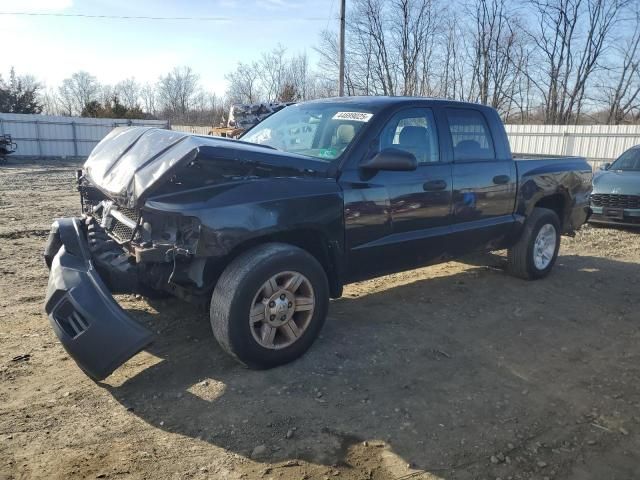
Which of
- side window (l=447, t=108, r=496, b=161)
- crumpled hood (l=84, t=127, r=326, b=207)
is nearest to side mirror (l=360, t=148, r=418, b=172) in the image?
crumpled hood (l=84, t=127, r=326, b=207)

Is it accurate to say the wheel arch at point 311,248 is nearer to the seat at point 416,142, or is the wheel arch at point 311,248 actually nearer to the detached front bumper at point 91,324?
the detached front bumper at point 91,324

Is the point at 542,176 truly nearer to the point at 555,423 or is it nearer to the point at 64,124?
the point at 555,423

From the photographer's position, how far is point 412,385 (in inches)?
138

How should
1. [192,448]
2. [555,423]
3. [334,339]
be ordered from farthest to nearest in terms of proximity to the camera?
1. [334,339]
2. [555,423]
3. [192,448]

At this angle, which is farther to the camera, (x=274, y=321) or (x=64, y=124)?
(x=64, y=124)

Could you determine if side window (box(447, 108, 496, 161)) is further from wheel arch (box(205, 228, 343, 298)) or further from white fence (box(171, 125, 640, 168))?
white fence (box(171, 125, 640, 168))

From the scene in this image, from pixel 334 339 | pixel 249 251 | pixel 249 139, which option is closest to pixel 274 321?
pixel 249 251

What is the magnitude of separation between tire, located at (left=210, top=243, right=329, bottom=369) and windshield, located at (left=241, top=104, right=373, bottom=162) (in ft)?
3.26

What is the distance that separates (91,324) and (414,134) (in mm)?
3041

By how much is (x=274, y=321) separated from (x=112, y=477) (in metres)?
1.36

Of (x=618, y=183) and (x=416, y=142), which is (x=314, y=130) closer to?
(x=416, y=142)

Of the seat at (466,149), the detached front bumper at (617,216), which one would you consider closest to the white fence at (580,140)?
the detached front bumper at (617,216)

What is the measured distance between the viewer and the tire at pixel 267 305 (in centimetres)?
332

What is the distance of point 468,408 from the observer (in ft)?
10.7
